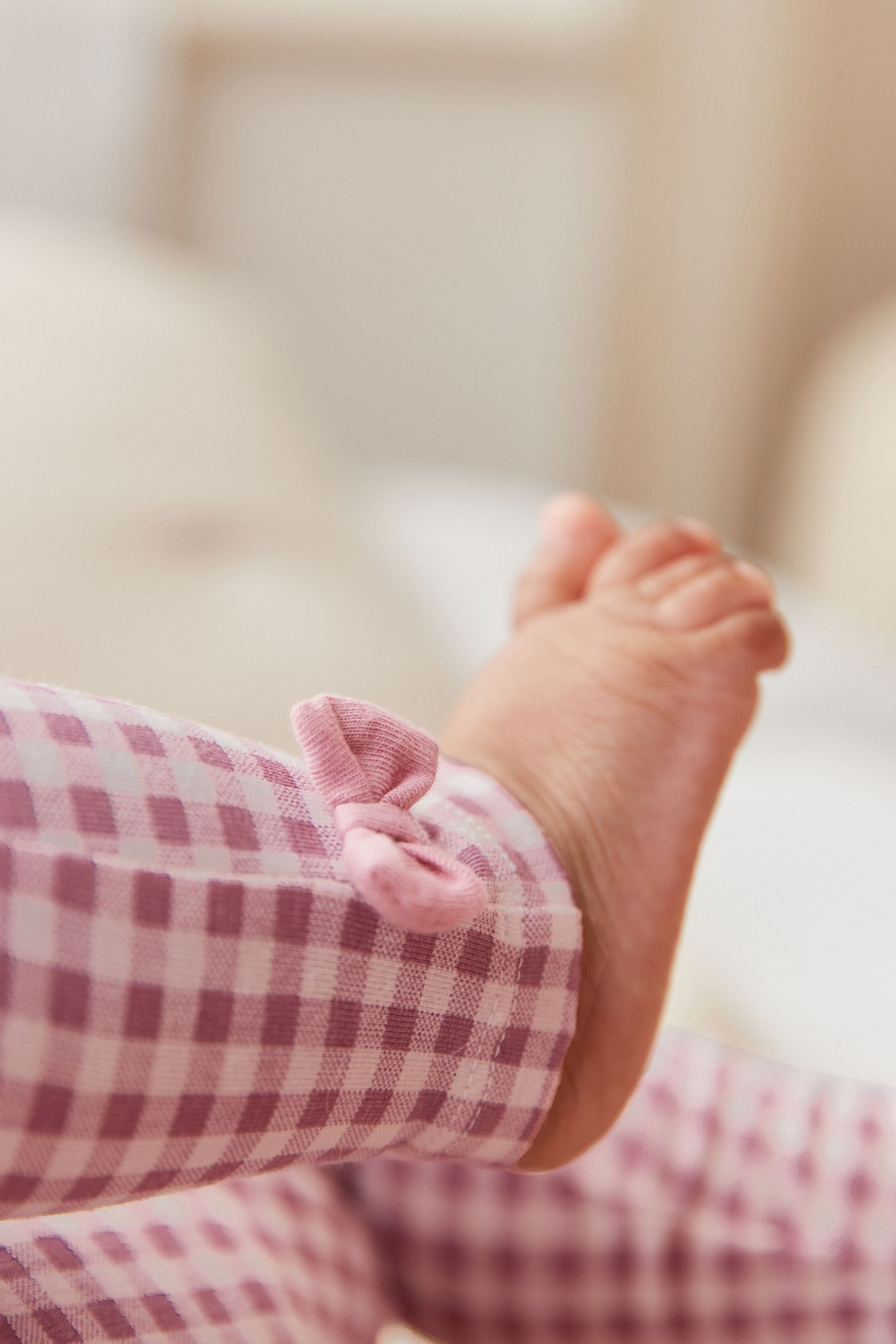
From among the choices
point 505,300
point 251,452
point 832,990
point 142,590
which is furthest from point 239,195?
point 832,990

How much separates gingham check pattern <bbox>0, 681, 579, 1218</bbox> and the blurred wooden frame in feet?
5.38

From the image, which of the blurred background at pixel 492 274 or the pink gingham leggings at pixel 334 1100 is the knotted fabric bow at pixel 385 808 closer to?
the pink gingham leggings at pixel 334 1100

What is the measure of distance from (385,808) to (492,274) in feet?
5.38

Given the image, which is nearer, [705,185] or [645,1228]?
[645,1228]

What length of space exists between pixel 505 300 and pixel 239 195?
0.39 m

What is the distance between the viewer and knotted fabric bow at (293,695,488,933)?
0.33 m

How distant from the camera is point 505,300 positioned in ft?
6.21

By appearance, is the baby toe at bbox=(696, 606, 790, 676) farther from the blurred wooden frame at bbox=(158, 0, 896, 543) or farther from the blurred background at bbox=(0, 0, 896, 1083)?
the blurred wooden frame at bbox=(158, 0, 896, 543)

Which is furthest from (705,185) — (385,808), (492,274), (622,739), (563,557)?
Answer: (385,808)

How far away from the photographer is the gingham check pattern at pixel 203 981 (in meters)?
0.29

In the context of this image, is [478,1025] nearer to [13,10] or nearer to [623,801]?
[623,801]

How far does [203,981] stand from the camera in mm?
307

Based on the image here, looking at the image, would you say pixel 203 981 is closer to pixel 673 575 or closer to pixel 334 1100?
pixel 334 1100

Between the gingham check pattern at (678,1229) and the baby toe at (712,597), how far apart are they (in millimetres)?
188
